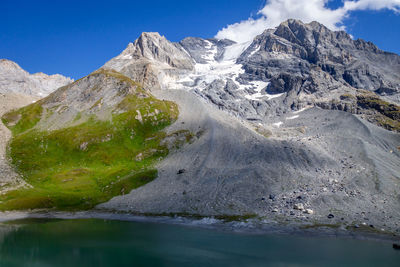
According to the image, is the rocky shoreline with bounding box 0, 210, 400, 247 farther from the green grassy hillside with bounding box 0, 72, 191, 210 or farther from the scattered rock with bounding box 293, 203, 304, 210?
the scattered rock with bounding box 293, 203, 304, 210

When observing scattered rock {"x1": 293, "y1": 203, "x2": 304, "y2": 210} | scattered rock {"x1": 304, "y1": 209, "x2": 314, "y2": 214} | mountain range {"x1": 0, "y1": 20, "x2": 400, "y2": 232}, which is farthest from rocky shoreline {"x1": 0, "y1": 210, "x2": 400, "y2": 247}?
scattered rock {"x1": 293, "y1": 203, "x2": 304, "y2": 210}

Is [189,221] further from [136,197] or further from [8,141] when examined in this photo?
[8,141]

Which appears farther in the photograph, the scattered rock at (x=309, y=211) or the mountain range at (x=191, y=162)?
the mountain range at (x=191, y=162)

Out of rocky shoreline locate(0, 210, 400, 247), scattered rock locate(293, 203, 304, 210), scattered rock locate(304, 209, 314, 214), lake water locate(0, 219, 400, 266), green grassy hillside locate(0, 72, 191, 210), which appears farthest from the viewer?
green grassy hillside locate(0, 72, 191, 210)

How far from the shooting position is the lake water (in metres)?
52.0

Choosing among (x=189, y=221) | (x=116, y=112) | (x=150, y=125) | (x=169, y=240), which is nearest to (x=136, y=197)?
(x=189, y=221)

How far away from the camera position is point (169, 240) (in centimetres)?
6650

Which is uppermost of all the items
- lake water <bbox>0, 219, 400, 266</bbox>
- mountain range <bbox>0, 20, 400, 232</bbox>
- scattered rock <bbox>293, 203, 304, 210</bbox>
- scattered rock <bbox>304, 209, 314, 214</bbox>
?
mountain range <bbox>0, 20, 400, 232</bbox>

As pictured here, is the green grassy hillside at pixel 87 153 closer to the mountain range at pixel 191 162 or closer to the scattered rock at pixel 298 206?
the mountain range at pixel 191 162

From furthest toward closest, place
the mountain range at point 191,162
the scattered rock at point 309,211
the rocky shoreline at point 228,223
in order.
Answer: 1. the mountain range at point 191,162
2. the scattered rock at point 309,211
3. the rocky shoreline at point 228,223

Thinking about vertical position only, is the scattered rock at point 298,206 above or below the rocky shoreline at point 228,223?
above

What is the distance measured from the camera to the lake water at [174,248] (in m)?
52.0

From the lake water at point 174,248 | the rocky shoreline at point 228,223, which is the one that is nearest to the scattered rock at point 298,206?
the rocky shoreline at point 228,223

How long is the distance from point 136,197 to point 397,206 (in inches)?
3069
